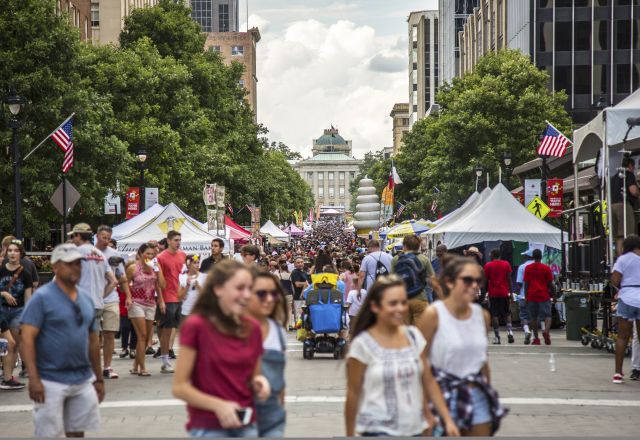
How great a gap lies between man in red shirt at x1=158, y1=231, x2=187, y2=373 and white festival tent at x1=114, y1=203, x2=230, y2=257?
1146 cm

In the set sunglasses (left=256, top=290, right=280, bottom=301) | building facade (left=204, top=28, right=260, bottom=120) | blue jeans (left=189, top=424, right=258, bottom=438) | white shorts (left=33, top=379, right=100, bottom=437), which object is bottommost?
white shorts (left=33, top=379, right=100, bottom=437)

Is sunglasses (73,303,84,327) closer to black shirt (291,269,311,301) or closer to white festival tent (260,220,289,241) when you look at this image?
black shirt (291,269,311,301)

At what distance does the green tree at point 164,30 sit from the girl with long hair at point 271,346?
5160 centimetres

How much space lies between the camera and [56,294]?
785 cm

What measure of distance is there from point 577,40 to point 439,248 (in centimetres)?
4812

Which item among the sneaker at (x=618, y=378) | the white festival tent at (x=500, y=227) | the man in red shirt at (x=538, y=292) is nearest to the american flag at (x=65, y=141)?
the white festival tent at (x=500, y=227)

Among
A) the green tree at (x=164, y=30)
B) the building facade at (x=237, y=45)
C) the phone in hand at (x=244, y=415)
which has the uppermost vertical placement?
the building facade at (x=237, y=45)

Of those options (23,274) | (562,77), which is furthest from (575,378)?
(562,77)

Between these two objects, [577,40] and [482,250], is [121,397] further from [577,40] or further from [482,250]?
[577,40]

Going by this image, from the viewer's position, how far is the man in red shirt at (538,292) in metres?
21.2

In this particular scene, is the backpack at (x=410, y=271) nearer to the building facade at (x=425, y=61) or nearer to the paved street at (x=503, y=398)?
the paved street at (x=503, y=398)

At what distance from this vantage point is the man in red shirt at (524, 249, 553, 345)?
21.2 m

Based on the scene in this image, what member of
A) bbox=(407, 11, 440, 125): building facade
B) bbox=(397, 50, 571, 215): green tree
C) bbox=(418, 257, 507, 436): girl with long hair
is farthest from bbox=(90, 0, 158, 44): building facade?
bbox=(407, 11, 440, 125): building facade

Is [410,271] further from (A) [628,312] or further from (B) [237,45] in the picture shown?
(B) [237,45]
